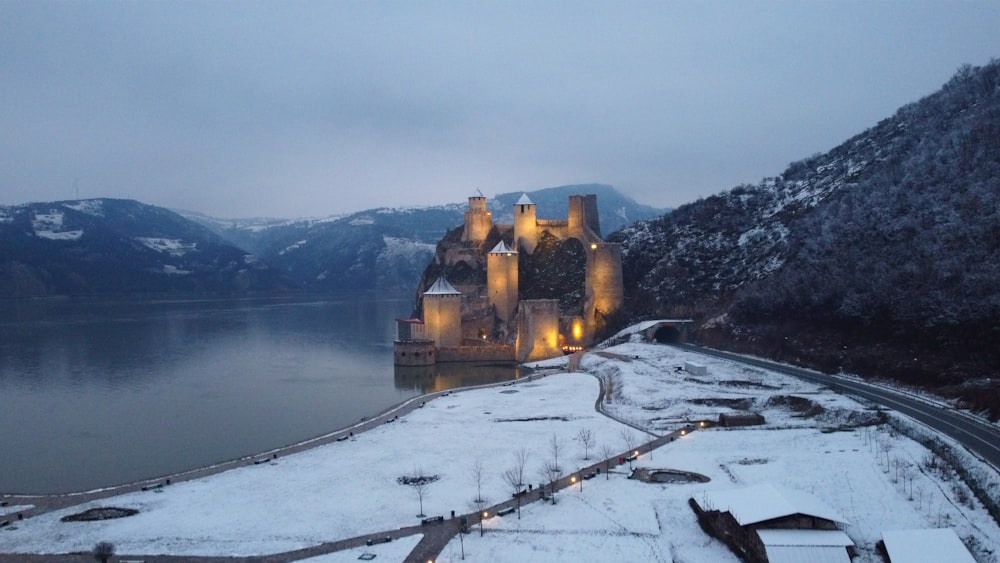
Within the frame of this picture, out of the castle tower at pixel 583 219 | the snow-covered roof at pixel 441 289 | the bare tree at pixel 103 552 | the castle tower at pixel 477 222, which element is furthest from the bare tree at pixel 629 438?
the castle tower at pixel 477 222

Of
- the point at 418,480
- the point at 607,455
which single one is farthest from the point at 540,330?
the point at 418,480

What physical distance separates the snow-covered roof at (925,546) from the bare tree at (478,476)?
11.0 m

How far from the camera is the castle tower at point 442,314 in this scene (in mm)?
53312

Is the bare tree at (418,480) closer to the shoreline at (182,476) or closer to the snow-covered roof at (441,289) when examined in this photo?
the shoreline at (182,476)

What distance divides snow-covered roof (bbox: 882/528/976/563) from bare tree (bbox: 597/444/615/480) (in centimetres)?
875

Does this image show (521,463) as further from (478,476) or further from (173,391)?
(173,391)

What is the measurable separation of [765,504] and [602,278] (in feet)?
121

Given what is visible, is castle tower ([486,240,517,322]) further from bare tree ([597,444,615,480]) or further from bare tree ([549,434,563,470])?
bare tree ([597,444,615,480])

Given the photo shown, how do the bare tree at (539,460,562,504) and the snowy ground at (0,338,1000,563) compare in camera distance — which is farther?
the bare tree at (539,460,562,504)

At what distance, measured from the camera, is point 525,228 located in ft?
203

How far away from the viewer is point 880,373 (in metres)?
34.1

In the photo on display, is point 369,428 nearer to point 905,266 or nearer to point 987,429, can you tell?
point 987,429

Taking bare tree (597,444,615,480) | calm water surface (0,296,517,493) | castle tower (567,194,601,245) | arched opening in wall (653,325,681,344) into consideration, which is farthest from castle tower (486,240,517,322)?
bare tree (597,444,615,480)

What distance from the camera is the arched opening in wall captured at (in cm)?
5250
